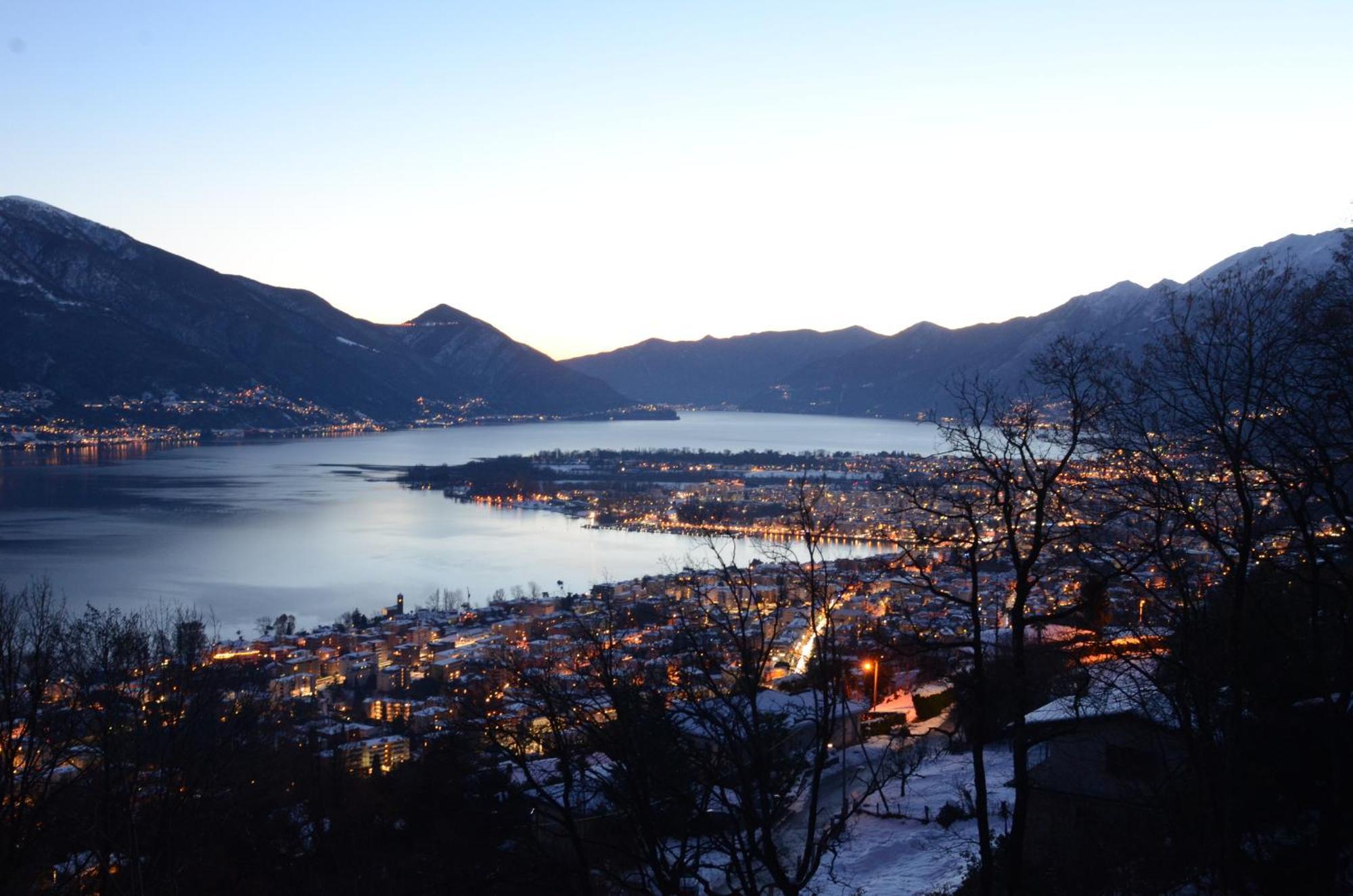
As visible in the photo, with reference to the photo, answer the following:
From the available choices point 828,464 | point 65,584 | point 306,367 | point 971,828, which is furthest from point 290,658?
point 306,367

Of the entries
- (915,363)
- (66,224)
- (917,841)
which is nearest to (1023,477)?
(917,841)

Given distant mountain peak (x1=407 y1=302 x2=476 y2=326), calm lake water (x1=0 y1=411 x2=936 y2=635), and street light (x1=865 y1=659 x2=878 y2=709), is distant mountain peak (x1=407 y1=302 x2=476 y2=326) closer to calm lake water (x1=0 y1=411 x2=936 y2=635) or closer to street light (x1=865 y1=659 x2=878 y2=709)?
calm lake water (x1=0 y1=411 x2=936 y2=635)

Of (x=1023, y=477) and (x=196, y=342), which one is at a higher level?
Result: (x=196, y=342)

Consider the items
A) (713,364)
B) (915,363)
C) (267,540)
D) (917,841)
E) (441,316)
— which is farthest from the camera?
(713,364)

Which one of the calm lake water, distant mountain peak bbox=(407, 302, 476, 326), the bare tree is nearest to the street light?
the calm lake water

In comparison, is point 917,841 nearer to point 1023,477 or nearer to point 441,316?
point 1023,477

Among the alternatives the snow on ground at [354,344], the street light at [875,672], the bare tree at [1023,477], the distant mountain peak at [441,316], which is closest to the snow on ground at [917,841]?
the bare tree at [1023,477]

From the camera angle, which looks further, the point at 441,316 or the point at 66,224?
the point at 441,316
